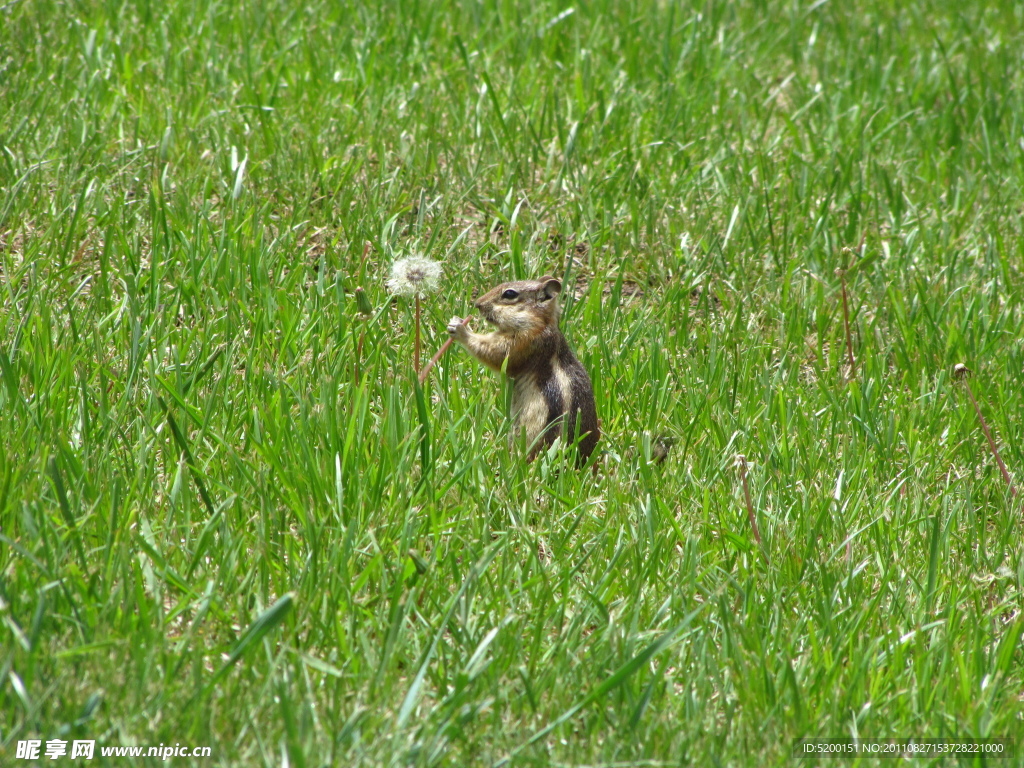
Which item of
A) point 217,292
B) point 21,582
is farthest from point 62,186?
point 21,582

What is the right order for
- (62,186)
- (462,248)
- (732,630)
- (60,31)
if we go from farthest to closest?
(60,31) < (462,248) < (62,186) < (732,630)

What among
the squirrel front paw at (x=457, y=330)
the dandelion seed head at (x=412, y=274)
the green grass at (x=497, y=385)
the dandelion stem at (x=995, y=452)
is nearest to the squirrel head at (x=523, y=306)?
the squirrel front paw at (x=457, y=330)

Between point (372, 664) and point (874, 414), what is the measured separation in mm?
2535

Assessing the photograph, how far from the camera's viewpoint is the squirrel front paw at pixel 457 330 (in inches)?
169

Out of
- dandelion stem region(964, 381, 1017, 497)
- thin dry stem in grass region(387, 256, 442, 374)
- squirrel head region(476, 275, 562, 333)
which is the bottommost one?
dandelion stem region(964, 381, 1017, 497)

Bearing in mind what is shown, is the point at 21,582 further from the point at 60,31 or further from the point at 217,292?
the point at 60,31

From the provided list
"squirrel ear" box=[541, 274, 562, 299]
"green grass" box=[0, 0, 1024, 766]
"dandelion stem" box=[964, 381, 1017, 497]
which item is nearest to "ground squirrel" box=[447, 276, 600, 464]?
"squirrel ear" box=[541, 274, 562, 299]

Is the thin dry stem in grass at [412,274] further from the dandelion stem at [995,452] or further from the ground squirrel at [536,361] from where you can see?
the dandelion stem at [995,452]

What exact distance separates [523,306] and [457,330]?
0.33 m

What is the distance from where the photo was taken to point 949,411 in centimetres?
454

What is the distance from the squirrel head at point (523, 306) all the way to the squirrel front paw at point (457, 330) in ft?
0.55

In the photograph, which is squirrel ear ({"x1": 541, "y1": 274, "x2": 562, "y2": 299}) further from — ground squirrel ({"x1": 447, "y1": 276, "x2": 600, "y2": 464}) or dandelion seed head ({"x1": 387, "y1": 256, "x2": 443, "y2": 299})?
dandelion seed head ({"x1": 387, "y1": 256, "x2": 443, "y2": 299})

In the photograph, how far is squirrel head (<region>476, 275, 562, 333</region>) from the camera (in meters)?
4.47

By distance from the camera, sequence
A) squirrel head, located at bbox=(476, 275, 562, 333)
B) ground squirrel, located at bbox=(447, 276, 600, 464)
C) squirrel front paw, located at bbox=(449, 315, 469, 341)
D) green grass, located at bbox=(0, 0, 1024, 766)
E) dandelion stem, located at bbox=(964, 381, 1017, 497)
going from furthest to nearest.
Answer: squirrel head, located at bbox=(476, 275, 562, 333) → squirrel front paw, located at bbox=(449, 315, 469, 341) → ground squirrel, located at bbox=(447, 276, 600, 464) → dandelion stem, located at bbox=(964, 381, 1017, 497) → green grass, located at bbox=(0, 0, 1024, 766)
